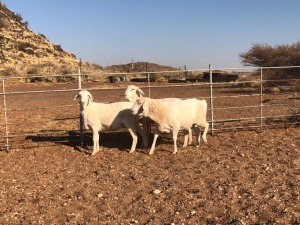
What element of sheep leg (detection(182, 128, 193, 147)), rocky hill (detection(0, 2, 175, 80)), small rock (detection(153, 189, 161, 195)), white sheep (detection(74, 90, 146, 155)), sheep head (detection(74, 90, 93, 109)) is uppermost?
rocky hill (detection(0, 2, 175, 80))

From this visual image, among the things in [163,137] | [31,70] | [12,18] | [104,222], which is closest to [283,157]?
[163,137]

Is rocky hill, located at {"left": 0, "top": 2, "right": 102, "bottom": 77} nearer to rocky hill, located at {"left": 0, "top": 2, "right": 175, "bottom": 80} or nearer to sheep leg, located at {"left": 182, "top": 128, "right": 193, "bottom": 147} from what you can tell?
rocky hill, located at {"left": 0, "top": 2, "right": 175, "bottom": 80}

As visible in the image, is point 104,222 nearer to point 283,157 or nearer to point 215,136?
point 283,157

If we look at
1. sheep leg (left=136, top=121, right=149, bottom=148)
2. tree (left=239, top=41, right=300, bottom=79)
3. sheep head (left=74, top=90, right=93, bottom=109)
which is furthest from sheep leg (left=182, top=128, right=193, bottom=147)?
tree (left=239, top=41, right=300, bottom=79)

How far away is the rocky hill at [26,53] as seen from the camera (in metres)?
46.3

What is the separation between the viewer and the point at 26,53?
5528 centimetres

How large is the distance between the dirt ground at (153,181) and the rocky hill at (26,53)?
1380 inches

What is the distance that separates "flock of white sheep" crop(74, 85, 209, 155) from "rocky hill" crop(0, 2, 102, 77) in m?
34.8

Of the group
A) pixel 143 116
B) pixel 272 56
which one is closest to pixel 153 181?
pixel 143 116

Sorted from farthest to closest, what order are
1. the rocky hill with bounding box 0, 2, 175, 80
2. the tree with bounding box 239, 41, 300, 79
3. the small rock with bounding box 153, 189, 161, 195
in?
the rocky hill with bounding box 0, 2, 175, 80 → the tree with bounding box 239, 41, 300, 79 → the small rock with bounding box 153, 189, 161, 195

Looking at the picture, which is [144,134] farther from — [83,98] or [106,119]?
[83,98]

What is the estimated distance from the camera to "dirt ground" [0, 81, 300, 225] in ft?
19.2

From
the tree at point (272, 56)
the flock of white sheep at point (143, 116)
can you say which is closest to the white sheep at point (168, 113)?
the flock of white sheep at point (143, 116)

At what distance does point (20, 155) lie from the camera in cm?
991
